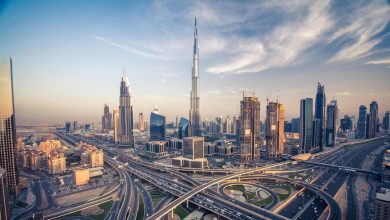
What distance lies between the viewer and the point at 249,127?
152ft

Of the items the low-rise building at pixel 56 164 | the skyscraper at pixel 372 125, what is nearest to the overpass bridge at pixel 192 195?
the low-rise building at pixel 56 164

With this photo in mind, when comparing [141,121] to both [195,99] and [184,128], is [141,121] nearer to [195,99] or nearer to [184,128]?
[195,99]

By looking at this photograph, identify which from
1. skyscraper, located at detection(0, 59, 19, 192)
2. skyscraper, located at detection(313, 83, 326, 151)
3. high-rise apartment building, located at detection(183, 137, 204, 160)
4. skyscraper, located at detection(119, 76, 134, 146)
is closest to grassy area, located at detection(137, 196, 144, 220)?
skyscraper, located at detection(0, 59, 19, 192)

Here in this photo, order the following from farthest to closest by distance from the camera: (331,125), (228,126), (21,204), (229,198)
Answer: (228,126), (331,125), (229,198), (21,204)

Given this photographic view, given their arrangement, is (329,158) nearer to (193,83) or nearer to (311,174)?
(311,174)

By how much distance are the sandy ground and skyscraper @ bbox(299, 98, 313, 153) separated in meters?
46.0

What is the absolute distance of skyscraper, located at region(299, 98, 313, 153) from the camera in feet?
170

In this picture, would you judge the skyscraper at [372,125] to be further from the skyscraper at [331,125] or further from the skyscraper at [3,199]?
the skyscraper at [3,199]

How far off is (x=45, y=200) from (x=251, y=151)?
37.2 meters

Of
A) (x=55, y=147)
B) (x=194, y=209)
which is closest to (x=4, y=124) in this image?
(x=194, y=209)

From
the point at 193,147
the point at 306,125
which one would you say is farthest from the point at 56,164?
the point at 306,125

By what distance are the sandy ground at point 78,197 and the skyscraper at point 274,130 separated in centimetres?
3541

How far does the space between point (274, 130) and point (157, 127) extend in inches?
1434

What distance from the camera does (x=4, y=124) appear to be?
973 inches
